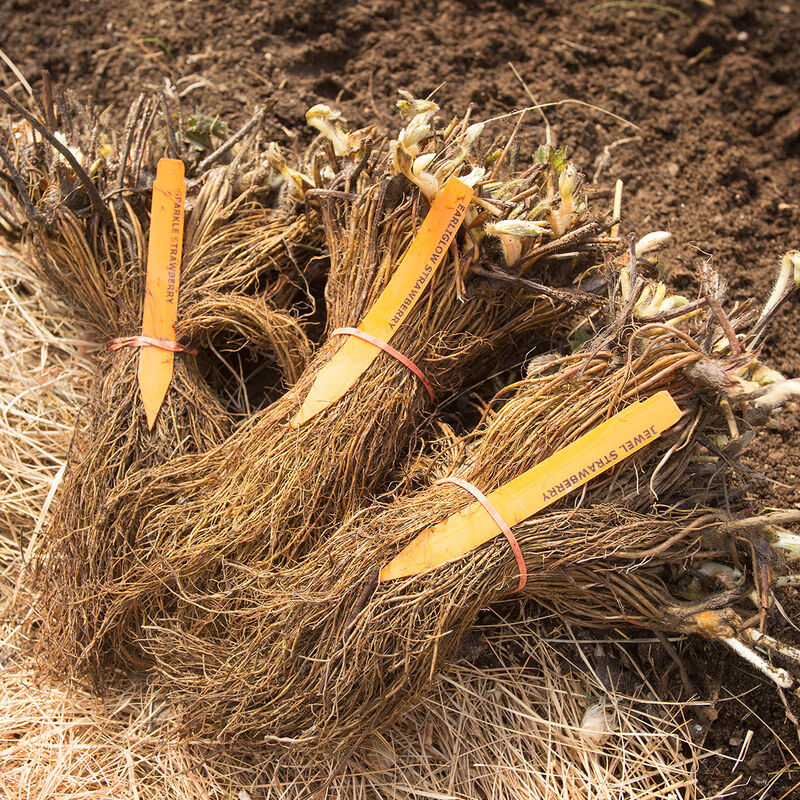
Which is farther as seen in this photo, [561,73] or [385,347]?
[561,73]

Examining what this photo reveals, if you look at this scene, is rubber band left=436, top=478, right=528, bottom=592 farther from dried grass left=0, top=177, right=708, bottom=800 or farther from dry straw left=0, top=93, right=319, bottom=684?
dry straw left=0, top=93, right=319, bottom=684

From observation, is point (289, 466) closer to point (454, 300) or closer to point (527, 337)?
point (454, 300)

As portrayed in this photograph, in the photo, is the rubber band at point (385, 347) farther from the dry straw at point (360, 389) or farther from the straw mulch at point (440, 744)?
the straw mulch at point (440, 744)

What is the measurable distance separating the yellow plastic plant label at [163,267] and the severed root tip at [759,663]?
4.10 feet

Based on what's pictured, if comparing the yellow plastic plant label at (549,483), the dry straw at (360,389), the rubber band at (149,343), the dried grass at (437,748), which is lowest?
the dried grass at (437,748)

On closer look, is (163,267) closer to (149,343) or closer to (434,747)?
(149,343)

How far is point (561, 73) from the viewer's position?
2.31 metres

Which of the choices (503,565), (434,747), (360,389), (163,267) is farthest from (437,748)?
(163,267)

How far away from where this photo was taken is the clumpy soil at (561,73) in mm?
2168

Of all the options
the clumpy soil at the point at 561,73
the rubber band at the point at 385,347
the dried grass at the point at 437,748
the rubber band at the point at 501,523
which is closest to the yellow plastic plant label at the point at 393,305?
the rubber band at the point at 385,347

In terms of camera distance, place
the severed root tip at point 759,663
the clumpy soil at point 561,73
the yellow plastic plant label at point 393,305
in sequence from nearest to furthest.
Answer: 1. the severed root tip at point 759,663
2. the yellow plastic plant label at point 393,305
3. the clumpy soil at point 561,73

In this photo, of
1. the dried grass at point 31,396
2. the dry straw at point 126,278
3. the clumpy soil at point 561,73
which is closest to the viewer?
the dry straw at point 126,278

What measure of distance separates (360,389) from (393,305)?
0.60 feet

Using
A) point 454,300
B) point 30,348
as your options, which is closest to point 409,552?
point 454,300
